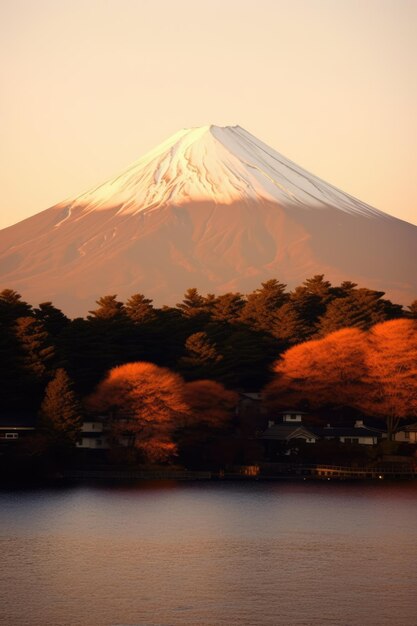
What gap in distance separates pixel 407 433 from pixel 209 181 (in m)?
123

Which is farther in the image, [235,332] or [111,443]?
[235,332]

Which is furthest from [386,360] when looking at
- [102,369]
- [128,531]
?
[128,531]

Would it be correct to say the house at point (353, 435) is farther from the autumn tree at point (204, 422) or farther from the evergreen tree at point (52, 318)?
the evergreen tree at point (52, 318)

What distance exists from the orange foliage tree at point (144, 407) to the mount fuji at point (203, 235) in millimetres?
105604

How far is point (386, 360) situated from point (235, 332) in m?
13.2

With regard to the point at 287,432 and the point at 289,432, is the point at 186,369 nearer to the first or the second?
the point at 287,432

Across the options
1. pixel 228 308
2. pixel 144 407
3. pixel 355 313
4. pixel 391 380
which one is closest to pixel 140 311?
pixel 228 308

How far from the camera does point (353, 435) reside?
72.4 m

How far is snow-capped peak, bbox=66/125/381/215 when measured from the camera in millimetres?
188250

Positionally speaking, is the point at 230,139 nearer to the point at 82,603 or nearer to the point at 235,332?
the point at 235,332

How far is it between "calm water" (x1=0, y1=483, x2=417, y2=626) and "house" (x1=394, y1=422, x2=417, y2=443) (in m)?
13.1

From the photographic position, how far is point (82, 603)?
32.4m

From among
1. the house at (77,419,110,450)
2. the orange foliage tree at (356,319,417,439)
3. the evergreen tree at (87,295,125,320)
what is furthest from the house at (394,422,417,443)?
the evergreen tree at (87,295,125,320)

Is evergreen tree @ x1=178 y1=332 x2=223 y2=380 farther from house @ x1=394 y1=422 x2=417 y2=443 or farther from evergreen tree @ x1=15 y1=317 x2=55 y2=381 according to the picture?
house @ x1=394 y1=422 x2=417 y2=443
